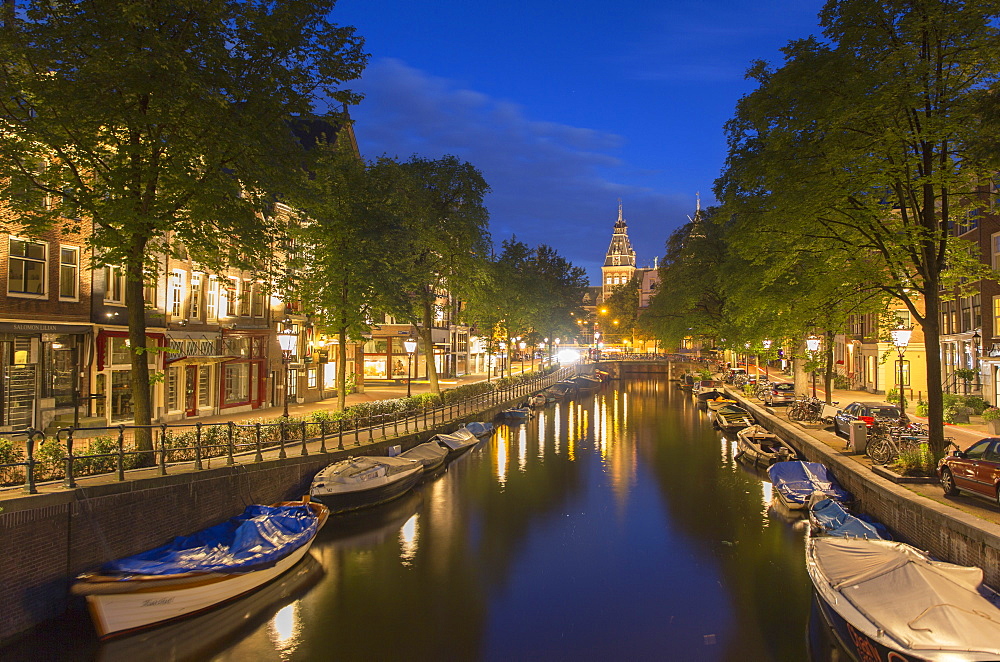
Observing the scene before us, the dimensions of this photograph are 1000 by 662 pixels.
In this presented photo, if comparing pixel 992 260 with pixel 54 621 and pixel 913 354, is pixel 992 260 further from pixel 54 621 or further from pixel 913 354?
pixel 54 621

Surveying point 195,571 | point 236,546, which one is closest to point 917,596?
point 195,571

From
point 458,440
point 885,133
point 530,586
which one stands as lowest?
point 530,586

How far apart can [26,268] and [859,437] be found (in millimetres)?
30664

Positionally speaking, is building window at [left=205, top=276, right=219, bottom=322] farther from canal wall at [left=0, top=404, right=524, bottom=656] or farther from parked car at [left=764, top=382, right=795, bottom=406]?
parked car at [left=764, top=382, right=795, bottom=406]

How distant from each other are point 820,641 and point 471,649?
718 centimetres

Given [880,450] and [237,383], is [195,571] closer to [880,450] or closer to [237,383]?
Answer: [880,450]

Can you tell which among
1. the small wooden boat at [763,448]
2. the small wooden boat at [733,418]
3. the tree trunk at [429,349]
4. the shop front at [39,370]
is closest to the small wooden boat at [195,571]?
the shop front at [39,370]

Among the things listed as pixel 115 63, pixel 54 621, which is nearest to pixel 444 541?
pixel 54 621

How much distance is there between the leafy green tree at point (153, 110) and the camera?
14336mm

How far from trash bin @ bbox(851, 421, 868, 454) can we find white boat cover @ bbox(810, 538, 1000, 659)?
39.8 ft

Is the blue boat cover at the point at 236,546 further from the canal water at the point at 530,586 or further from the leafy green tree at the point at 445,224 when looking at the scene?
the leafy green tree at the point at 445,224

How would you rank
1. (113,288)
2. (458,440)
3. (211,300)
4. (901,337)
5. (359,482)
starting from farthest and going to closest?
(458,440), (211,300), (113,288), (901,337), (359,482)

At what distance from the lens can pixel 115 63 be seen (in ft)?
46.6

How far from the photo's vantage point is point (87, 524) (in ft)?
42.7
